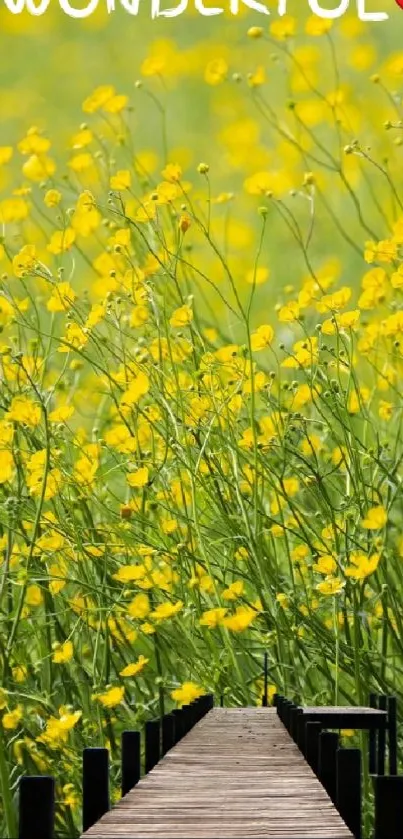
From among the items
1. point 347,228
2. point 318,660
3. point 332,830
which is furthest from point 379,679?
point 347,228

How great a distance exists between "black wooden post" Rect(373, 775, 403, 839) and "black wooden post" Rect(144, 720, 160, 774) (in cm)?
82

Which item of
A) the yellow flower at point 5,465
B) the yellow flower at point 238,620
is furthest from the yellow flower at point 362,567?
the yellow flower at point 5,465

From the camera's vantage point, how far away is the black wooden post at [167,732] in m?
2.30

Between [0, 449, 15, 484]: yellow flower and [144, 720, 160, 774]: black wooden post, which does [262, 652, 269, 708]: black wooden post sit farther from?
[144, 720, 160, 774]: black wooden post

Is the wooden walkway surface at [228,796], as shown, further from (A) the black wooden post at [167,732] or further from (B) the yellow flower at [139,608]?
(B) the yellow flower at [139,608]

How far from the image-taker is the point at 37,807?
134cm

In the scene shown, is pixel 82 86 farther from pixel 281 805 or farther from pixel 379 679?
pixel 281 805

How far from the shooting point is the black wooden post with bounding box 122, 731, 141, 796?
1973 millimetres

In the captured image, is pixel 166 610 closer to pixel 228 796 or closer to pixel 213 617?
pixel 213 617

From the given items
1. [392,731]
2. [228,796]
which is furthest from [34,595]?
[228,796]

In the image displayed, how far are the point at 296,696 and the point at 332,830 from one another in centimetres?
149

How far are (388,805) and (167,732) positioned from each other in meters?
0.99

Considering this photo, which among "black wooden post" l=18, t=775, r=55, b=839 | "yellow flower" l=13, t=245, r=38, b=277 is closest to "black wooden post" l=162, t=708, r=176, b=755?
"yellow flower" l=13, t=245, r=38, b=277

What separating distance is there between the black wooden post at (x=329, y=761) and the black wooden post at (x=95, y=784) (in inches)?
10.8
